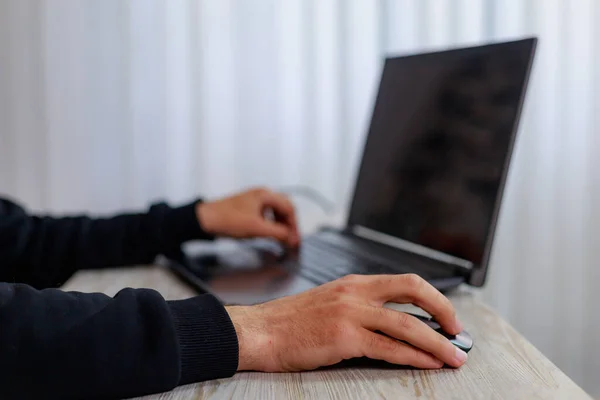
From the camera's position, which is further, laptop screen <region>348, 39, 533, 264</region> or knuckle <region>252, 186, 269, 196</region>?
knuckle <region>252, 186, 269, 196</region>

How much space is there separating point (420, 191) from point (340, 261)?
0.17m

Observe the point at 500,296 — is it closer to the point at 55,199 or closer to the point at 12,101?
the point at 55,199

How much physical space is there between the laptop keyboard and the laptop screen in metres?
0.07

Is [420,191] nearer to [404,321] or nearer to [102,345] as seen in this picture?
[404,321]

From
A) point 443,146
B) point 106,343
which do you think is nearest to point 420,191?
point 443,146

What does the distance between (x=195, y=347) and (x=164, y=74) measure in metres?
1.25

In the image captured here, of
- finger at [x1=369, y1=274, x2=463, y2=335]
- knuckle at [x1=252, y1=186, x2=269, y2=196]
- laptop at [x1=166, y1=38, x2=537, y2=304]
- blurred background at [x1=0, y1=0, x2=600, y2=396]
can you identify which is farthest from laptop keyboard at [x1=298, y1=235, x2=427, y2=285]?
blurred background at [x1=0, y1=0, x2=600, y2=396]

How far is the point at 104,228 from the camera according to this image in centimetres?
111

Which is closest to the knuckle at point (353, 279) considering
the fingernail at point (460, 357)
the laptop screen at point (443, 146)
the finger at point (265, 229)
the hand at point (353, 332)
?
the hand at point (353, 332)

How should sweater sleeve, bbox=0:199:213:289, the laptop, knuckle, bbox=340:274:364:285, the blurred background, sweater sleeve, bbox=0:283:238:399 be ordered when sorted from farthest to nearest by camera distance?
the blurred background < sweater sleeve, bbox=0:199:213:289 < the laptop < knuckle, bbox=340:274:364:285 < sweater sleeve, bbox=0:283:238:399

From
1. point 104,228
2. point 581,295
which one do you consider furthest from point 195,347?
point 581,295

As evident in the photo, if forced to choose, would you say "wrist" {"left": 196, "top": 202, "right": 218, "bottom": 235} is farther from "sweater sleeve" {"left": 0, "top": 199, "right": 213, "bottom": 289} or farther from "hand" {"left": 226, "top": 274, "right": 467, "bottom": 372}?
"hand" {"left": 226, "top": 274, "right": 467, "bottom": 372}

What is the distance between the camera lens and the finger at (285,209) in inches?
45.9

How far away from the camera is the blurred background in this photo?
170 cm
